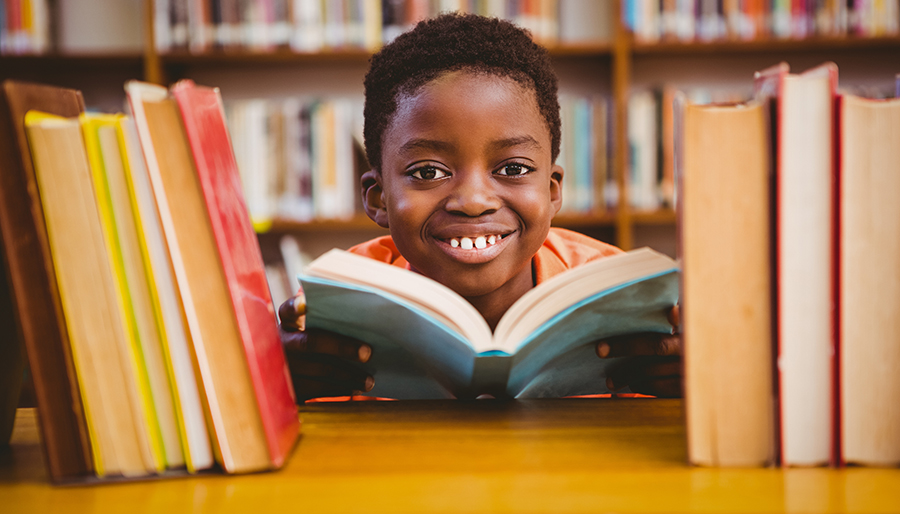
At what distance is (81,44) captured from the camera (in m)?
1.99

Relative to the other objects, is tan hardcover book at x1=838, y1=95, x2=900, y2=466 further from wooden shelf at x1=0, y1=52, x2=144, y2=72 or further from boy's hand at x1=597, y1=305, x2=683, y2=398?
wooden shelf at x1=0, y1=52, x2=144, y2=72

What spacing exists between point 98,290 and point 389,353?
0.26 metres

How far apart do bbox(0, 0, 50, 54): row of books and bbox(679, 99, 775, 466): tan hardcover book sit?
6.63ft

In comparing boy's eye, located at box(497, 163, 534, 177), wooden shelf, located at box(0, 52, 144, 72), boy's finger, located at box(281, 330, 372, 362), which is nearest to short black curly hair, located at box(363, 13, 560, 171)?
boy's eye, located at box(497, 163, 534, 177)

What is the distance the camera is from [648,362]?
602mm

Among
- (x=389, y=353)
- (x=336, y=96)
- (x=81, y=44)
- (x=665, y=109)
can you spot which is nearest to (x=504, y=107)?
(x=389, y=353)

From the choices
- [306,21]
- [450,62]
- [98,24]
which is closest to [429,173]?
[450,62]

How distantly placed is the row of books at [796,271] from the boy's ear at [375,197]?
565 mm

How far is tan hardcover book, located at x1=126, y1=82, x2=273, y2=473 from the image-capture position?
14.6 inches

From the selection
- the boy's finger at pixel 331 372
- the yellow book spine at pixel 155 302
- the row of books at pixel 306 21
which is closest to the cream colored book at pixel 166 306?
the yellow book spine at pixel 155 302

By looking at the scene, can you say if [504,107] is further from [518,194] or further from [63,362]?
[63,362]

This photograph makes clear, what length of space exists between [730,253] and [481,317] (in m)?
0.20

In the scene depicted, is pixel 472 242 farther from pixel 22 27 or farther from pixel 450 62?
pixel 22 27

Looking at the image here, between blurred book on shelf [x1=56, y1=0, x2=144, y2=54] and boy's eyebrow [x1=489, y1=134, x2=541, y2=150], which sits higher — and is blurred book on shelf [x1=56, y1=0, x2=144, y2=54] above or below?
above
